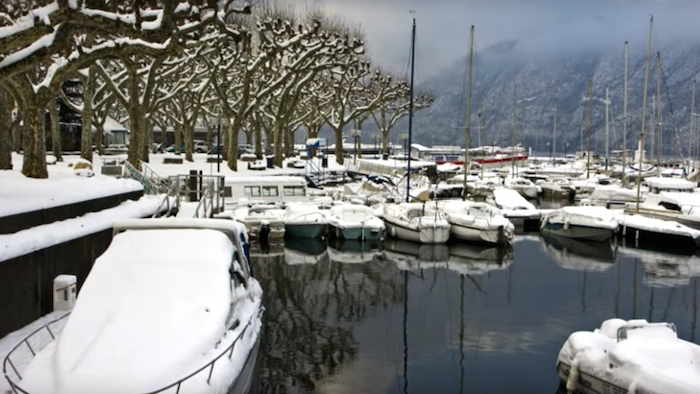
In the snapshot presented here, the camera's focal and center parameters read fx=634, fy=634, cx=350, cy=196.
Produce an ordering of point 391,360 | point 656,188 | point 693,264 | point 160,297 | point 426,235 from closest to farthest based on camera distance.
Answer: point 160,297
point 391,360
point 693,264
point 426,235
point 656,188

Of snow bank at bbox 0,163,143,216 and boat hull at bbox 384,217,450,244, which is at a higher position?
snow bank at bbox 0,163,143,216

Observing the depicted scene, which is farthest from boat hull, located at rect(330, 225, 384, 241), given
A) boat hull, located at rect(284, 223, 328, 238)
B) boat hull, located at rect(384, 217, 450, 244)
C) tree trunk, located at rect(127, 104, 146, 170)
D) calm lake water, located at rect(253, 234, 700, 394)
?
tree trunk, located at rect(127, 104, 146, 170)

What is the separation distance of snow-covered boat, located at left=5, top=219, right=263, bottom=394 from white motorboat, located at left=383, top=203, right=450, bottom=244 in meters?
21.4

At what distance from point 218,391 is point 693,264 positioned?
28.2 meters

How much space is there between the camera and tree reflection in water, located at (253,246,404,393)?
15.6 metres

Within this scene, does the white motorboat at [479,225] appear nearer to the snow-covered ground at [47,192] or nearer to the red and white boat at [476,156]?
the snow-covered ground at [47,192]

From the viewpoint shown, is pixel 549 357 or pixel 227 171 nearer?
pixel 549 357

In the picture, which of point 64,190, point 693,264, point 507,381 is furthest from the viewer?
point 693,264

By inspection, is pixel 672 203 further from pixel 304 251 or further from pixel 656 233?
pixel 304 251

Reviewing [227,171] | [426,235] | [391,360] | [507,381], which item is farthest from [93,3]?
[227,171]

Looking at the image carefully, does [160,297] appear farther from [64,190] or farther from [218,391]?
[64,190]

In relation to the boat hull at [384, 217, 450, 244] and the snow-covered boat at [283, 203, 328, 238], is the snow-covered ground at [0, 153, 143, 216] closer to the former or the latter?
the snow-covered boat at [283, 203, 328, 238]

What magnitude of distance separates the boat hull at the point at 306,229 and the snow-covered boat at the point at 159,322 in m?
20.7

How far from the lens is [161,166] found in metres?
49.6
